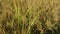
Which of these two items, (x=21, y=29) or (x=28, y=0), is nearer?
(x=21, y=29)

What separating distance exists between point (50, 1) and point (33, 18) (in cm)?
38

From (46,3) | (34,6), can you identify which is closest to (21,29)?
(34,6)

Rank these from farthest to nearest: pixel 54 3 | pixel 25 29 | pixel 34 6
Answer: pixel 54 3
pixel 34 6
pixel 25 29

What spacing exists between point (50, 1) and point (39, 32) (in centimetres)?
42

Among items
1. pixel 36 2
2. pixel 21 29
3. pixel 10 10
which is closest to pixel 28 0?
pixel 36 2

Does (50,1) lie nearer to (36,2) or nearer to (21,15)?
(36,2)

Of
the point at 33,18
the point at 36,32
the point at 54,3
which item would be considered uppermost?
the point at 54,3

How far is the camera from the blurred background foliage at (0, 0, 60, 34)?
6.10ft

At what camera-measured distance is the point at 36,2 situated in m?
2.06

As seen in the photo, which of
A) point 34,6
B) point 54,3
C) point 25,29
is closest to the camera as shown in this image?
point 25,29

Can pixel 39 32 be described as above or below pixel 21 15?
below

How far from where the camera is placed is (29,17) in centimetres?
192

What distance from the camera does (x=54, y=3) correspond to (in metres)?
2.14

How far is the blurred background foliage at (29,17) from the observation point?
186 cm
